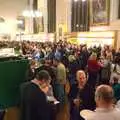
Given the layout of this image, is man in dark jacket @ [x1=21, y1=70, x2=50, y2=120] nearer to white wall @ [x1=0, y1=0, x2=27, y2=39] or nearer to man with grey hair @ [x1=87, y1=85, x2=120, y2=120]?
man with grey hair @ [x1=87, y1=85, x2=120, y2=120]

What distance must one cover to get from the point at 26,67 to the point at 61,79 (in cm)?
137

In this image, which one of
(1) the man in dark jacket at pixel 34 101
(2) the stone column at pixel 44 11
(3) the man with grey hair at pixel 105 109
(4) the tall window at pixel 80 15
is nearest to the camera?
(3) the man with grey hair at pixel 105 109

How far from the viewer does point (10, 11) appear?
47.1m

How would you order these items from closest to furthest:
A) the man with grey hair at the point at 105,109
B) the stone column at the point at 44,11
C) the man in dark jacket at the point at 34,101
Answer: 1. the man with grey hair at the point at 105,109
2. the man in dark jacket at the point at 34,101
3. the stone column at the point at 44,11

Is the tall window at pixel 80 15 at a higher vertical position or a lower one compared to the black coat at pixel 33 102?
higher

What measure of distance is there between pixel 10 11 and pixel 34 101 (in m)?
43.3

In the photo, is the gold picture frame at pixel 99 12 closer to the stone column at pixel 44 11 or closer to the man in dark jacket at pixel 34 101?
the stone column at pixel 44 11

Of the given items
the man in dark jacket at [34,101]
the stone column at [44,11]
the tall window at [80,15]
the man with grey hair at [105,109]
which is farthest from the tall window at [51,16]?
the man with grey hair at [105,109]

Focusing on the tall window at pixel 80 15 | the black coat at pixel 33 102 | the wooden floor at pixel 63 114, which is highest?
the tall window at pixel 80 15

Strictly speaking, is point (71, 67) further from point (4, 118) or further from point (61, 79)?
point (4, 118)

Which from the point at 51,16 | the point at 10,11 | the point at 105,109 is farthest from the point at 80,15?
the point at 10,11

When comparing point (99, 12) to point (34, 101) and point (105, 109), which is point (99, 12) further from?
point (105, 109)

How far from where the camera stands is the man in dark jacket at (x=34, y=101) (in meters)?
4.82

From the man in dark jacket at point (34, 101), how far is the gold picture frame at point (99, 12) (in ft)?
51.2
